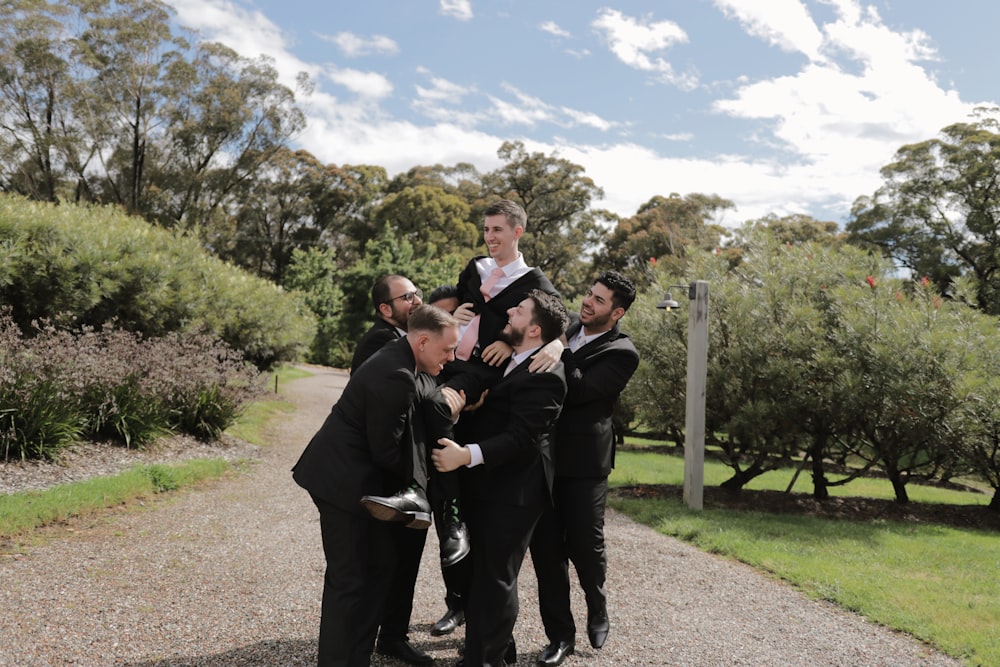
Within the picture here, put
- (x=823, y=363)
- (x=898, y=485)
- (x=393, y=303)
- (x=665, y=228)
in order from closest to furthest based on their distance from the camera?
(x=393, y=303) < (x=823, y=363) < (x=898, y=485) < (x=665, y=228)

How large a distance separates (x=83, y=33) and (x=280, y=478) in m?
32.9

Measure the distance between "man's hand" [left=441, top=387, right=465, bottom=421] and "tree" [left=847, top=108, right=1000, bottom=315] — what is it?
2842 centimetres

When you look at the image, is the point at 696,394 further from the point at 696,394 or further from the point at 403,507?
the point at 403,507

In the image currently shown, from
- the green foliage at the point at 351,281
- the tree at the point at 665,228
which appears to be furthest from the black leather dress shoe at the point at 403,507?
the tree at the point at 665,228

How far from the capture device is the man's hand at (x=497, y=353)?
3.65 m

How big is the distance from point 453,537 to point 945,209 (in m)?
31.1

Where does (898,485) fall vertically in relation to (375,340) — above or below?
below

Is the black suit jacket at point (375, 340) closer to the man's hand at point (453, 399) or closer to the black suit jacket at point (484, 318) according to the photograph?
the black suit jacket at point (484, 318)

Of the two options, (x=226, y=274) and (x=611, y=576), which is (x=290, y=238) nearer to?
(x=226, y=274)

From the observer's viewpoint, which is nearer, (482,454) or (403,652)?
(482,454)

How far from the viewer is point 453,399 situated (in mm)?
3377

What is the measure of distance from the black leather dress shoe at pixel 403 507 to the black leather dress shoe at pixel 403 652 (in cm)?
113

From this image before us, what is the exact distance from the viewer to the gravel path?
3990 mm

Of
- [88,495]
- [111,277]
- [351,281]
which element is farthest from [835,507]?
[351,281]
